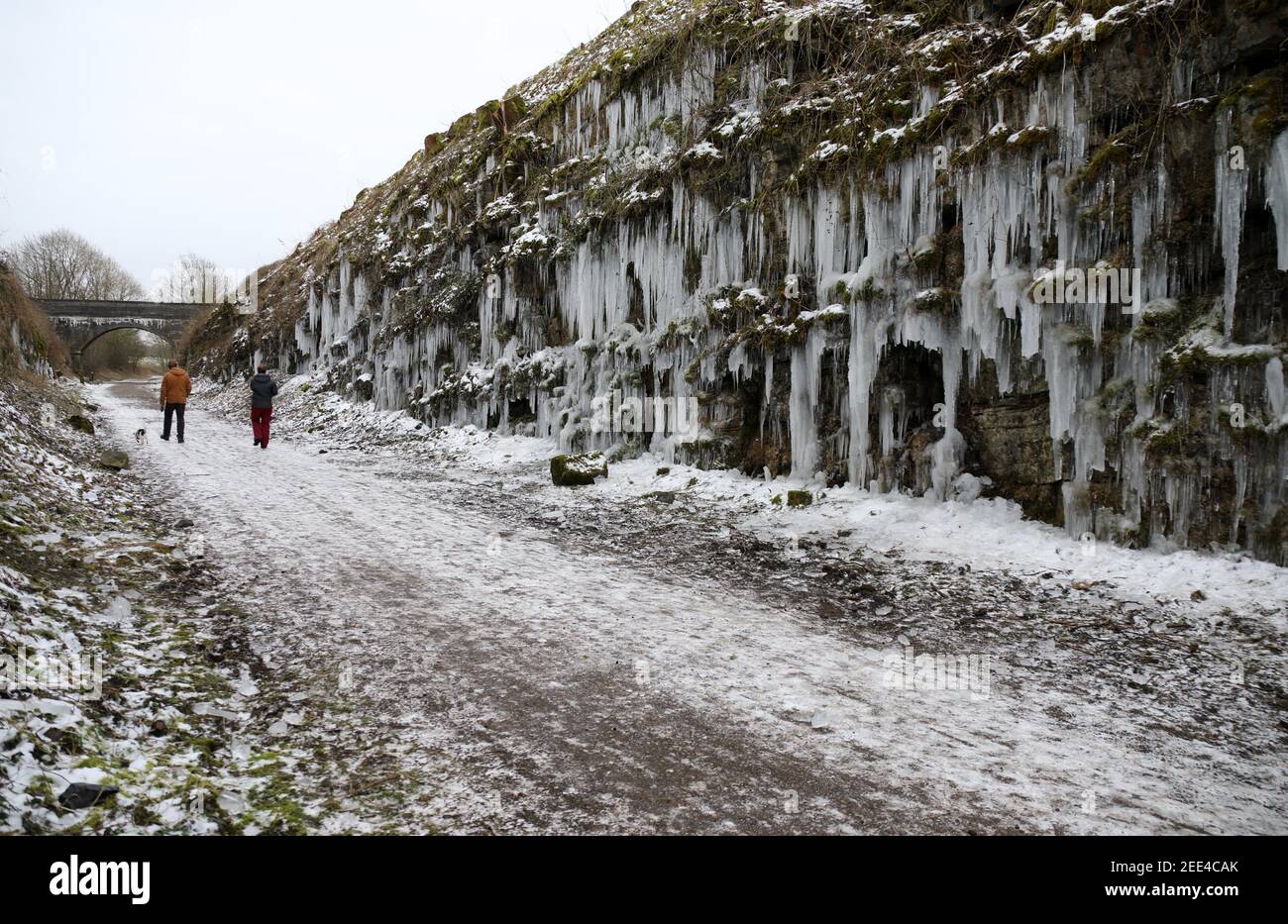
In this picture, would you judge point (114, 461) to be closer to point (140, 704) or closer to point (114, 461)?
point (114, 461)

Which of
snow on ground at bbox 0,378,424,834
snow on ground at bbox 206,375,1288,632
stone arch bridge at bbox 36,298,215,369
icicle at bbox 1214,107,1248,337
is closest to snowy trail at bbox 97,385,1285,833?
snow on ground at bbox 0,378,424,834

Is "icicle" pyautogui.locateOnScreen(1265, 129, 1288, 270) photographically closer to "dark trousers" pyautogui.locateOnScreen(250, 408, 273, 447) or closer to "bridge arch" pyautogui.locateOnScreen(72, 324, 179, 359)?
"dark trousers" pyautogui.locateOnScreen(250, 408, 273, 447)

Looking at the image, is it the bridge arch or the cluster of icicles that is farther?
the bridge arch

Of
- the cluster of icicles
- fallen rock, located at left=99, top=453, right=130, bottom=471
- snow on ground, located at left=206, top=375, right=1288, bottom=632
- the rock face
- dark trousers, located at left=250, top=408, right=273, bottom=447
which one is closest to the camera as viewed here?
snow on ground, located at left=206, top=375, right=1288, bottom=632

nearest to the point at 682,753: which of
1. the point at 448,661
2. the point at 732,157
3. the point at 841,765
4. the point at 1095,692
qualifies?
the point at 841,765

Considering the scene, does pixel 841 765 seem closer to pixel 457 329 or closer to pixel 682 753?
pixel 682 753

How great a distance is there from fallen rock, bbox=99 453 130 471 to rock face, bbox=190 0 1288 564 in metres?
→ 7.09

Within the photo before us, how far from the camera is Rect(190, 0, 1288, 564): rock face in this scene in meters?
6.41

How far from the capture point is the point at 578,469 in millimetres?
11750

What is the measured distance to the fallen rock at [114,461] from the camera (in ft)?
35.7

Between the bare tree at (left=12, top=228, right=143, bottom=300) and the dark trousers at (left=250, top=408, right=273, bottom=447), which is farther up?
the bare tree at (left=12, top=228, right=143, bottom=300)

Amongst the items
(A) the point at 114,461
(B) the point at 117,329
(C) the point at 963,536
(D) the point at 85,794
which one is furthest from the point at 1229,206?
(B) the point at 117,329

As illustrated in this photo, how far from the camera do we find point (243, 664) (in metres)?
4.49

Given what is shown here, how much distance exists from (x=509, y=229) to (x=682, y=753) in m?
16.2
